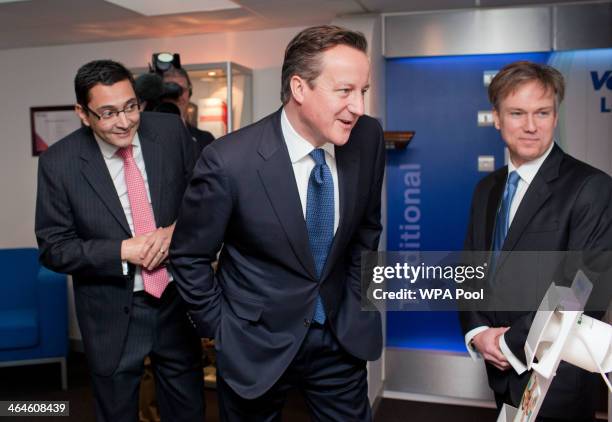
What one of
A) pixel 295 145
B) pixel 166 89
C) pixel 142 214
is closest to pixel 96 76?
pixel 142 214

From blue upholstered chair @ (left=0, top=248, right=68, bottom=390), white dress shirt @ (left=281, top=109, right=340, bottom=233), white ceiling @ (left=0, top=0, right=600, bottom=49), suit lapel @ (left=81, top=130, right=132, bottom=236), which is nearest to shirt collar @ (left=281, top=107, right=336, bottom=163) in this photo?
white dress shirt @ (left=281, top=109, right=340, bottom=233)

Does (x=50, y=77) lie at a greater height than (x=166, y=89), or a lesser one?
greater

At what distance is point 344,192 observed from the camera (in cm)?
205

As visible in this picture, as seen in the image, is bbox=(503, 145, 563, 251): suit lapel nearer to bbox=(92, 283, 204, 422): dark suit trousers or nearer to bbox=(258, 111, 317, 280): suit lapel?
bbox=(258, 111, 317, 280): suit lapel

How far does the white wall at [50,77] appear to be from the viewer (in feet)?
17.0

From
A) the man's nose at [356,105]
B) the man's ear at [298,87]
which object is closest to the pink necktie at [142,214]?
the man's ear at [298,87]

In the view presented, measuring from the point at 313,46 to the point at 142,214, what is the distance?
101 cm

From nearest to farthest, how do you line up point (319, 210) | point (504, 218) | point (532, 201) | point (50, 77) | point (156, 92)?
point (319, 210) → point (532, 201) → point (504, 218) → point (156, 92) → point (50, 77)

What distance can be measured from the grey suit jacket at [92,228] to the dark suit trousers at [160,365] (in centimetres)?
5

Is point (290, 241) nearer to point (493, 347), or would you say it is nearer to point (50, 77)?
point (493, 347)

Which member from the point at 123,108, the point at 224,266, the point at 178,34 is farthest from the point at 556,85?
the point at 178,34

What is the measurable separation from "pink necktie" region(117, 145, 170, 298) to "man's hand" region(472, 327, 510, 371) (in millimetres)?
1199

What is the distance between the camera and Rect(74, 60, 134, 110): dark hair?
2.35m

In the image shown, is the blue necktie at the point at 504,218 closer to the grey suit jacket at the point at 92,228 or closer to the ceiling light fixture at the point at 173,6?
the grey suit jacket at the point at 92,228
